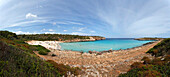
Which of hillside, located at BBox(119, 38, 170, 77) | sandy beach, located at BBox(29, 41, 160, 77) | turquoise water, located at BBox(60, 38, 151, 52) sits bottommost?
turquoise water, located at BBox(60, 38, 151, 52)

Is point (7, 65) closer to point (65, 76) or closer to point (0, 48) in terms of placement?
point (0, 48)

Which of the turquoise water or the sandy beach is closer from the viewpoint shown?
the sandy beach

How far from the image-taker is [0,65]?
2.33 metres

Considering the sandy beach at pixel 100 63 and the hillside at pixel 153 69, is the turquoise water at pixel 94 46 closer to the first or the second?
the sandy beach at pixel 100 63

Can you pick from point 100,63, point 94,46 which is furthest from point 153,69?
point 94,46

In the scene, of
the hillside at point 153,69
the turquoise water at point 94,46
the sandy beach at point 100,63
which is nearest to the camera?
the hillside at point 153,69

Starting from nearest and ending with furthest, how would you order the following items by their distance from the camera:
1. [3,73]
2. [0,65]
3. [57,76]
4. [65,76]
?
[3,73] → [0,65] → [57,76] → [65,76]

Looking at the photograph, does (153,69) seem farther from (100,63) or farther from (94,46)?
(94,46)

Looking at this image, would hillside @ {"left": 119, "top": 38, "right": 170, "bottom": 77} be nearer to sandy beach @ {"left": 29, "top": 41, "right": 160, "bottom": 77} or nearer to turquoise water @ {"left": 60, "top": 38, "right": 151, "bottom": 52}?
sandy beach @ {"left": 29, "top": 41, "right": 160, "bottom": 77}

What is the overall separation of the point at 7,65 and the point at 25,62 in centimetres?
67

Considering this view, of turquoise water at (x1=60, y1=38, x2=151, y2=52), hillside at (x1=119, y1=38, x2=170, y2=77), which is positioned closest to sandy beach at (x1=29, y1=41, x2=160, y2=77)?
hillside at (x1=119, y1=38, x2=170, y2=77)

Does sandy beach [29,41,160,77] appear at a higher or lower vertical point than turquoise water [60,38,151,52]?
higher

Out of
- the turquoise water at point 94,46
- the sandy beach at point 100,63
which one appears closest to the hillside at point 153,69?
the sandy beach at point 100,63

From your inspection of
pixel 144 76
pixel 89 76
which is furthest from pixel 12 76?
pixel 144 76
